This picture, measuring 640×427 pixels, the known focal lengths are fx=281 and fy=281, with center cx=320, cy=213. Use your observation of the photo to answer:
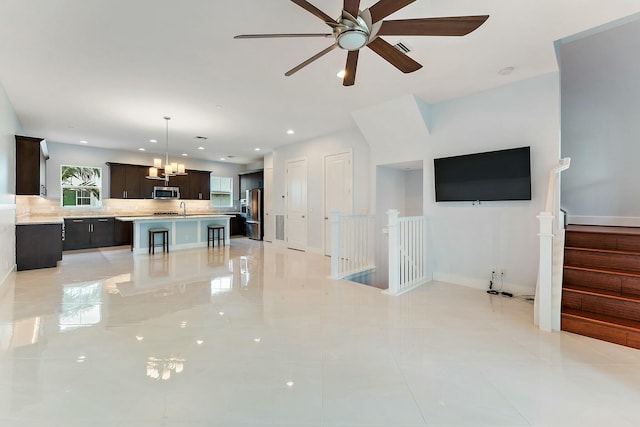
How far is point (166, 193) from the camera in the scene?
8930mm

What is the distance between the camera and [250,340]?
2.38 m

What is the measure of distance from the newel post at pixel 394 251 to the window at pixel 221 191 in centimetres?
842

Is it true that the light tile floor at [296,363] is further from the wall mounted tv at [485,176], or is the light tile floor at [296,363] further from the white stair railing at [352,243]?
the wall mounted tv at [485,176]

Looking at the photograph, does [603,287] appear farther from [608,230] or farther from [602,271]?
[608,230]

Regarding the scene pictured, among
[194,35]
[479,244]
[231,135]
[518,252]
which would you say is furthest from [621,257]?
[231,135]

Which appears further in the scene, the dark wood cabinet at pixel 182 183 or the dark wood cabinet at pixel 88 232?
the dark wood cabinet at pixel 182 183

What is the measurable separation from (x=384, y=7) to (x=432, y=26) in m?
0.38

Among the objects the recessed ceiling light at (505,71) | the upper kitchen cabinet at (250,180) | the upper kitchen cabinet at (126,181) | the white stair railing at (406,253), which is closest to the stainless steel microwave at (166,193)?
the upper kitchen cabinet at (126,181)

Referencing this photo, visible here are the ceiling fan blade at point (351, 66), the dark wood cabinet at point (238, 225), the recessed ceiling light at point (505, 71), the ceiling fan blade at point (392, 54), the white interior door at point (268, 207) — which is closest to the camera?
the ceiling fan blade at point (392, 54)

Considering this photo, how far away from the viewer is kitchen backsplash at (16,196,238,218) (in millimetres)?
6932

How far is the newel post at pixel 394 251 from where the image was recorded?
369 centimetres

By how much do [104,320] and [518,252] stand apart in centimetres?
489

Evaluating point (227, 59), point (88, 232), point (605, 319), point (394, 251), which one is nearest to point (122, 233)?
point (88, 232)

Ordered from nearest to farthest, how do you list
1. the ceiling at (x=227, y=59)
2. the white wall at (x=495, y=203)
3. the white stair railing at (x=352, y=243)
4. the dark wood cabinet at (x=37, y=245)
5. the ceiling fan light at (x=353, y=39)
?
1. the ceiling fan light at (x=353, y=39)
2. the ceiling at (x=227, y=59)
3. the white wall at (x=495, y=203)
4. the white stair railing at (x=352, y=243)
5. the dark wood cabinet at (x=37, y=245)
